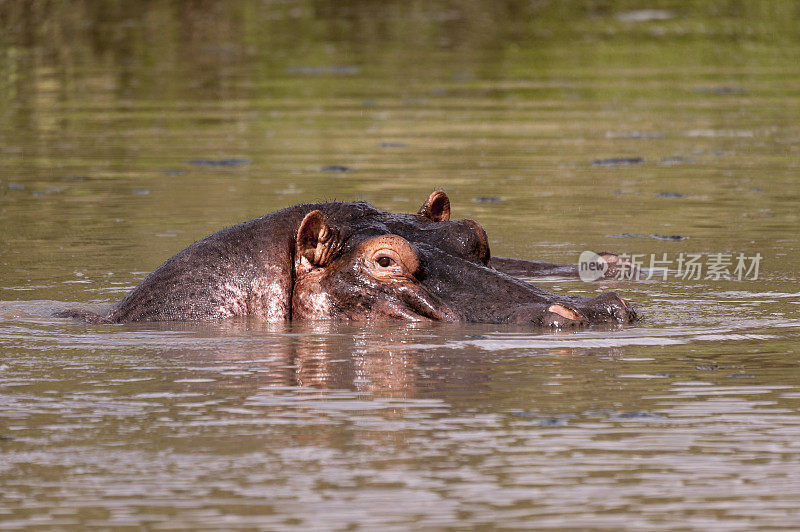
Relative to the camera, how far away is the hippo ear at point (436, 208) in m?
9.59

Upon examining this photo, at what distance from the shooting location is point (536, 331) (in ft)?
28.2

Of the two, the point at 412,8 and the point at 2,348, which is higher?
the point at 412,8

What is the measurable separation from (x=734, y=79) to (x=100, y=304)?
16.4 metres

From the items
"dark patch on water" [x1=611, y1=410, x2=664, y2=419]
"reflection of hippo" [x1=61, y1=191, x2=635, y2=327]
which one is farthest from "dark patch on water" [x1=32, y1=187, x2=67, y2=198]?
"dark patch on water" [x1=611, y1=410, x2=664, y2=419]

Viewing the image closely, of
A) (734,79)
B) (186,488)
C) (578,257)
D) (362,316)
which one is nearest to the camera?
(186,488)

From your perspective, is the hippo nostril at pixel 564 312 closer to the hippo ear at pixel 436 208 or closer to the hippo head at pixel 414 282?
the hippo head at pixel 414 282

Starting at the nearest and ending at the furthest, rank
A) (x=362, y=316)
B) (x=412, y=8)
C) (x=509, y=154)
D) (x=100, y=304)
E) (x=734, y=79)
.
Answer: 1. (x=362, y=316)
2. (x=100, y=304)
3. (x=509, y=154)
4. (x=734, y=79)
5. (x=412, y=8)

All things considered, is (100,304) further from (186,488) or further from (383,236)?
(186,488)

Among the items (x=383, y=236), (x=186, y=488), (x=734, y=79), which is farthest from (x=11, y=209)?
(x=734, y=79)

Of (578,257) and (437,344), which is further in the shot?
(578,257)

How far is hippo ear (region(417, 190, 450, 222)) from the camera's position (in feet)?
31.4

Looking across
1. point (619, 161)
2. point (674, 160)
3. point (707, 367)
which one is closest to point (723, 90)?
point (674, 160)

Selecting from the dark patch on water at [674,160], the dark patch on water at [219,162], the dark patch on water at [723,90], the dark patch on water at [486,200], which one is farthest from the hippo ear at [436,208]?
the dark patch on water at [723,90]

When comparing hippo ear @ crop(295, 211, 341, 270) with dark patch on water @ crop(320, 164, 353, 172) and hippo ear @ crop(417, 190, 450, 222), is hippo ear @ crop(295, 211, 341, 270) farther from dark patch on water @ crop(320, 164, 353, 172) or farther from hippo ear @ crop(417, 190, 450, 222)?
dark patch on water @ crop(320, 164, 353, 172)
